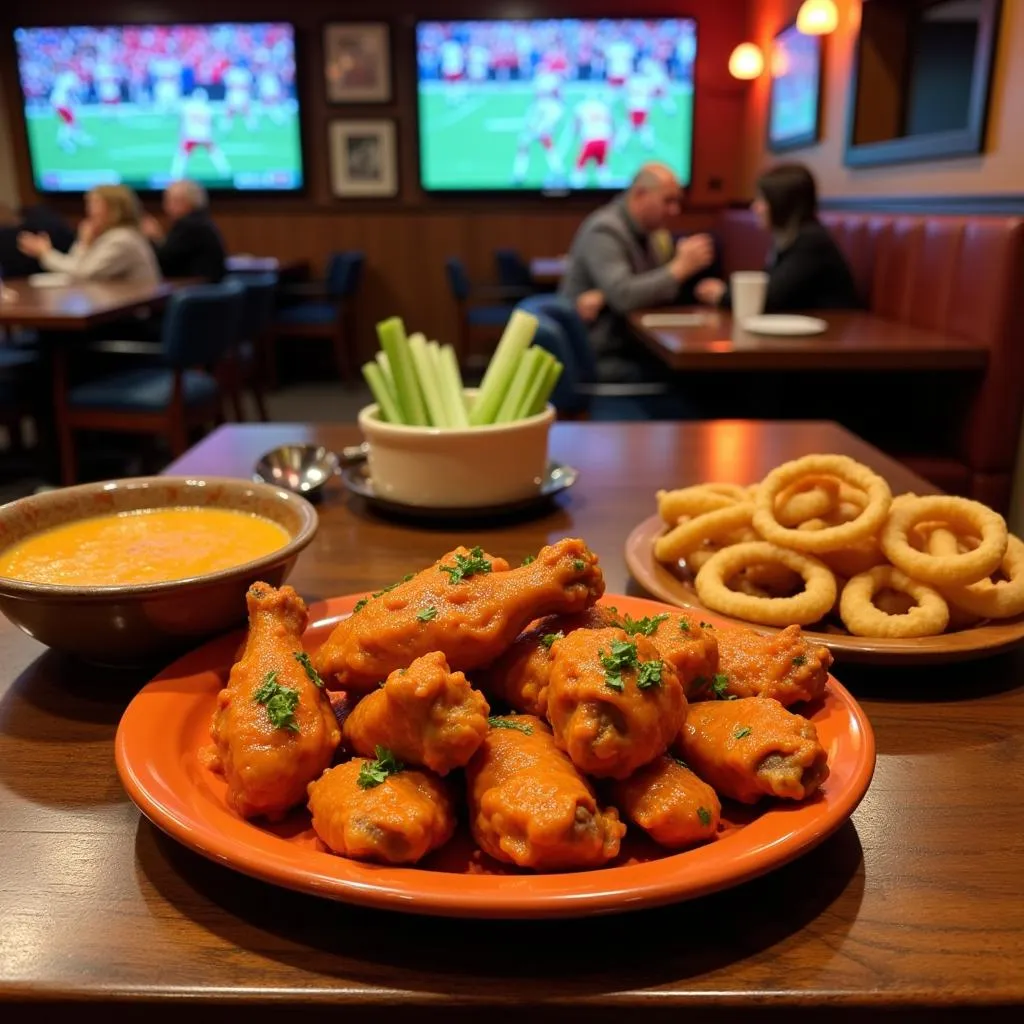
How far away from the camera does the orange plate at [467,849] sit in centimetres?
56

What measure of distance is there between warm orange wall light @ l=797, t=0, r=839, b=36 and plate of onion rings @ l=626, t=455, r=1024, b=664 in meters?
5.07

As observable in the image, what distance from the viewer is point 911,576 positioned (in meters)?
1.00

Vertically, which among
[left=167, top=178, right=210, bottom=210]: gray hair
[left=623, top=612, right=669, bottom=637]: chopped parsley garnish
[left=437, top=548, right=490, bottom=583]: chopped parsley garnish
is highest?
[left=167, top=178, right=210, bottom=210]: gray hair

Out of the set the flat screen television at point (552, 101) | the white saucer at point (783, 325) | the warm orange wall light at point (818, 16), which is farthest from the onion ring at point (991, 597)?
the flat screen television at point (552, 101)

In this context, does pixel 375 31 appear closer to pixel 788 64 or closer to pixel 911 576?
pixel 788 64

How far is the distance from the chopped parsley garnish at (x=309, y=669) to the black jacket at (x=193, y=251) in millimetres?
5967

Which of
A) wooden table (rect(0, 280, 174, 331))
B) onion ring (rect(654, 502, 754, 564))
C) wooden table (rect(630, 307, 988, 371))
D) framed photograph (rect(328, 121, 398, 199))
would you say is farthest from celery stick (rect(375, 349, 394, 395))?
framed photograph (rect(328, 121, 398, 199))

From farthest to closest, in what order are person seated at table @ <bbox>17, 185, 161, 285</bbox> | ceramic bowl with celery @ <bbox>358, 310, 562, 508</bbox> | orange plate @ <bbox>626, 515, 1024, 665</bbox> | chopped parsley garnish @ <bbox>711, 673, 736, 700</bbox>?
1. person seated at table @ <bbox>17, 185, 161, 285</bbox>
2. ceramic bowl with celery @ <bbox>358, 310, 562, 508</bbox>
3. orange plate @ <bbox>626, 515, 1024, 665</bbox>
4. chopped parsley garnish @ <bbox>711, 673, 736, 700</bbox>

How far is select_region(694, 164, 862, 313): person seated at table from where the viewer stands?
4.14m

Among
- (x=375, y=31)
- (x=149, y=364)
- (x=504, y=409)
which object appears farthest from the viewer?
(x=375, y=31)

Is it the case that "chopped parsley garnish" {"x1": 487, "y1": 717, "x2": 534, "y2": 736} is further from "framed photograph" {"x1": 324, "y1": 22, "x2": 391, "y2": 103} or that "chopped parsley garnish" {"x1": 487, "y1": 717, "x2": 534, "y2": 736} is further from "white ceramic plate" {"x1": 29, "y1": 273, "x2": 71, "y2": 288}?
"framed photograph" {"x1": 324, "y1": 22, "x2": 391, "y2": 103}

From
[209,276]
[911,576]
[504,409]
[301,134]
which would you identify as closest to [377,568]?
[504,409]

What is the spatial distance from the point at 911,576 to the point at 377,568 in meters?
0.64

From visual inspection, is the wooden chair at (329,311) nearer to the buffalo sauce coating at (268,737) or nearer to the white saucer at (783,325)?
the white saucer at (783,325)
